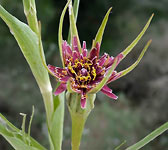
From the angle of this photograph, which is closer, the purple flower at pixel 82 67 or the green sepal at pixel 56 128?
the purple flower at pixel 82 67

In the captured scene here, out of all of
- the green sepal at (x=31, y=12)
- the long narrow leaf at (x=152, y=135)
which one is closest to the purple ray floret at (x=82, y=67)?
the green sepal at (x=31, y=12)

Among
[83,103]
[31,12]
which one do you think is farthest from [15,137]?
[31,12]

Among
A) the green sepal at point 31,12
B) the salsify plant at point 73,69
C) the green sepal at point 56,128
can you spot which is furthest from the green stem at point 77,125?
the green sepal at point 31,12

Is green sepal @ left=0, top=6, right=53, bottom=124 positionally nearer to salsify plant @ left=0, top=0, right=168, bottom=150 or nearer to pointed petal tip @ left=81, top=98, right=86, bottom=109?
salsify plant @ left=0, top=0, right=168, bottom=150

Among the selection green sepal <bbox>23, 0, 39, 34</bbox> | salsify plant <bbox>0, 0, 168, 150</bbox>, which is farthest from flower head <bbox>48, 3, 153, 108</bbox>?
green sepal <bbox>23, 0, 39, 34</bbox>

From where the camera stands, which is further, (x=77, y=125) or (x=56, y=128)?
(x=56, y=128)

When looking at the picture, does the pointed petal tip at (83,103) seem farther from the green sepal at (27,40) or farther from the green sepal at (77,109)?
the green sepal at (27,40)

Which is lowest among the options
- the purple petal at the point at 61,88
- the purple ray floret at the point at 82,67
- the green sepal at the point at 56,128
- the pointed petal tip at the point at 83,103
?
the green sepal at the point at 56,128

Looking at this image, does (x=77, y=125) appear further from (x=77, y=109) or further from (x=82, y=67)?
(x=82, y=67)

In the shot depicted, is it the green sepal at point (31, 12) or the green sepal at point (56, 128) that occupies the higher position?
the green sepal at point (31, 12)

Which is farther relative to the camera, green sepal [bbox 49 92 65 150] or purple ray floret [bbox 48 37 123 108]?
green sepal [bbox 49 92 65 150]

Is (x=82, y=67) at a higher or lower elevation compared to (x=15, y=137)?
higher

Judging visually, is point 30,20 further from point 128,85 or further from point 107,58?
point 128,85
